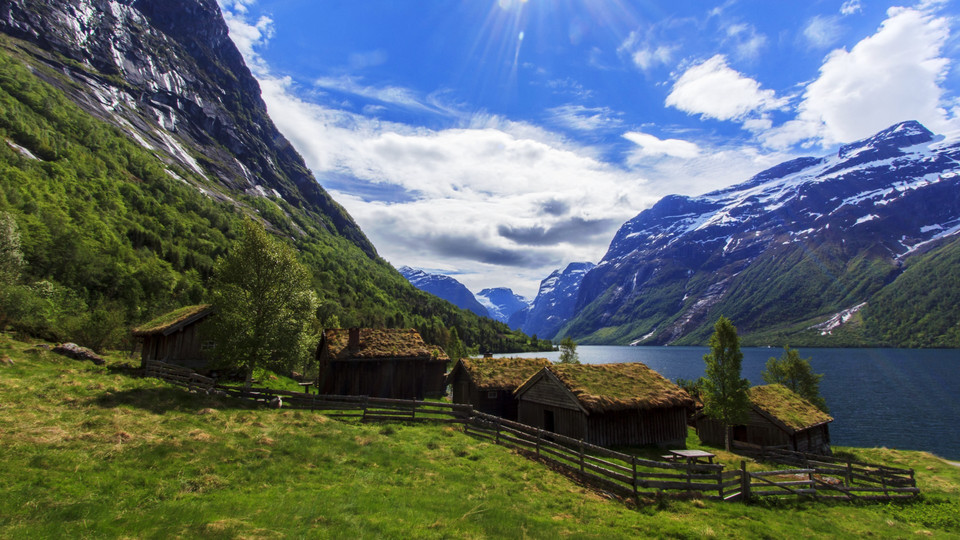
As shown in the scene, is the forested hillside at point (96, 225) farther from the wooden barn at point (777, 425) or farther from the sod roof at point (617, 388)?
the wooden barn at point (777, 425)

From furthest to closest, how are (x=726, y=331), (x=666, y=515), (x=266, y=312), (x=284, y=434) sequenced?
(x=726, y=331) < (x=266, y=312) < (x=284, y=434) < (x=666, y=515)

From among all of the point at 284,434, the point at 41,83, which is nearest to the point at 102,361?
the point at 284,434

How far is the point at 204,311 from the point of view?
37656 millimetres

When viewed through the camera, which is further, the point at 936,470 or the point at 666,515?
the point at 936,470

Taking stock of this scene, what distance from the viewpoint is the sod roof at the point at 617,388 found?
29922 mm

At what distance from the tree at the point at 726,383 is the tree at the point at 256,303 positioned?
3494 cm

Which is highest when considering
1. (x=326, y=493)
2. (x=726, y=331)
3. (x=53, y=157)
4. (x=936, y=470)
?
(x=53, y=157)

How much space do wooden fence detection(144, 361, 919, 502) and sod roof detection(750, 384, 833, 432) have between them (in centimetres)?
335

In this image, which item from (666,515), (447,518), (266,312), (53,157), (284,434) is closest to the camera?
(447,518)

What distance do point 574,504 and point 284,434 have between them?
47.8 ft

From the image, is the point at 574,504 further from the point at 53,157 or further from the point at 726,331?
the point at 53,157

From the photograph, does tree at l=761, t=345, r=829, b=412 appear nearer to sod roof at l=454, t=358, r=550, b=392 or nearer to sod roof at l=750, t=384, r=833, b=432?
sod roof at l=750, t=384, r=833, b=432

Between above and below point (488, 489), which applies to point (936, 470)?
below

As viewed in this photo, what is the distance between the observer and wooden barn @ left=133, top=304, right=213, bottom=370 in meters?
36.0
